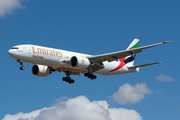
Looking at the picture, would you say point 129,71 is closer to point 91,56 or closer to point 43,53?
point 91,56

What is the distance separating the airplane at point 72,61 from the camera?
37531 mm

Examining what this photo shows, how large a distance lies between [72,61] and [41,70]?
674cm

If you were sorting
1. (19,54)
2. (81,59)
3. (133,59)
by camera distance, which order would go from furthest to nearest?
(133,59) → (81,59) → (19,54)

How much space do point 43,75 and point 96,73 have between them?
25.7 ft

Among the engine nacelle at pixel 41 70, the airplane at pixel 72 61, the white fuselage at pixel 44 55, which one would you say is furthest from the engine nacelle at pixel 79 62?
the engine nacelle at pixel 41 70

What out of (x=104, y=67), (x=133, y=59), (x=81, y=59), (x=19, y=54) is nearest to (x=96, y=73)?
(x=104, y=67)

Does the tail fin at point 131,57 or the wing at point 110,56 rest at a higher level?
the tail fin at point 131,57

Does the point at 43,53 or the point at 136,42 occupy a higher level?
the point at 136,42

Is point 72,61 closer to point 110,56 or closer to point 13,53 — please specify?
point 110,56

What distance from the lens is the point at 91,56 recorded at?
41375 millimetres

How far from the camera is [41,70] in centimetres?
4428

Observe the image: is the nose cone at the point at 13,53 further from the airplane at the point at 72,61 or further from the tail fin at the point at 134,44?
the tail fin at the point at 134,44

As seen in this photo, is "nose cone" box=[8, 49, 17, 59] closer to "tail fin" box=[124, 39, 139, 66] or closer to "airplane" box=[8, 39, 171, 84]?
"airplane" box=[8, 39, 171, 84]

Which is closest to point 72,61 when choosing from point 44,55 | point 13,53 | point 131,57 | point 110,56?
point 44,55
